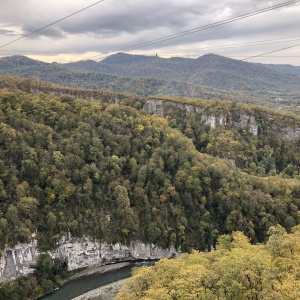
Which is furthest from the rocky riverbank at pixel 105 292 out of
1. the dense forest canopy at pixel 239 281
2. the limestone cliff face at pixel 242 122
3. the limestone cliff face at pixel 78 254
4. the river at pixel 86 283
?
the limestone cliff face at pixel 242 122

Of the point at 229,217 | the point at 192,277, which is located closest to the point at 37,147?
the point at 229,217

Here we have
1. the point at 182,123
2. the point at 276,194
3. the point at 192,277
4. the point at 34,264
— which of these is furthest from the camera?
the point at 182,123

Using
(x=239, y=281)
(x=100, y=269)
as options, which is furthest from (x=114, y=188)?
(x=239, y=281)

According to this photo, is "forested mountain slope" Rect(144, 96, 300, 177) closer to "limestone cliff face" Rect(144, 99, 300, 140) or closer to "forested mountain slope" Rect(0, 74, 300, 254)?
"limestone cliff face" Rect(144, 99, 300, 140)

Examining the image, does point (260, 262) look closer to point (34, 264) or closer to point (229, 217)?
point (229, 217)

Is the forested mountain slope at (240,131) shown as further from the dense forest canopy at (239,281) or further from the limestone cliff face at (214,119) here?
the dense forest canopy at (239,281)

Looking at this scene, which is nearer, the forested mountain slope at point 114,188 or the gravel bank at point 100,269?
the gravel bank at point 100,269
